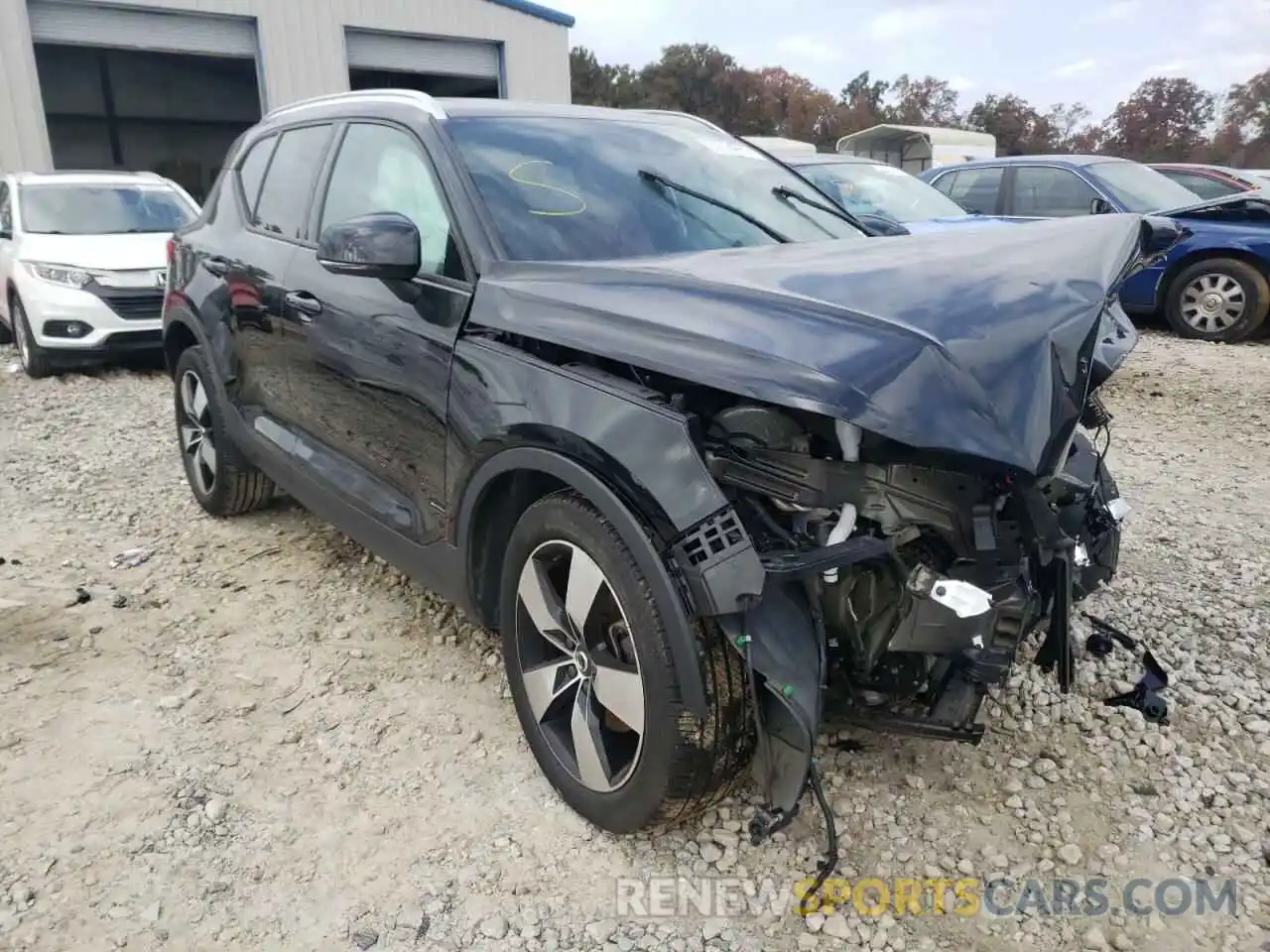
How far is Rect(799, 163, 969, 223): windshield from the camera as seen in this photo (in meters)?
8.06

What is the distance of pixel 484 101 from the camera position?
3191mm

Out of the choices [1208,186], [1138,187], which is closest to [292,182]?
[1138,187]

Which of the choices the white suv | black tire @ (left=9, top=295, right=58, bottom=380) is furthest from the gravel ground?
black tire @ (left=9, top=295, right=58, bottom=380)

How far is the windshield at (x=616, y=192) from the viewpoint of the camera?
271 centimetres

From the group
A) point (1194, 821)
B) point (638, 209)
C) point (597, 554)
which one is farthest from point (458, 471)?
point (1194, 821)

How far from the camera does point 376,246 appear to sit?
2.52 meters

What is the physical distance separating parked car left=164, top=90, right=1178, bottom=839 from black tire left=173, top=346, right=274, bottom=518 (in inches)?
49.4

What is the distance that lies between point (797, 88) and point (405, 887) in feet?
198

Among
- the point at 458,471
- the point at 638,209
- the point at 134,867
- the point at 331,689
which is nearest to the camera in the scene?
the point at 134,867

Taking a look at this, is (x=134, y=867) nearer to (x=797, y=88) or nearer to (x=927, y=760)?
(x=927, y=760)

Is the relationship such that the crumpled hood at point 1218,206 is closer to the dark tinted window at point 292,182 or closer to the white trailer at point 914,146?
the dark tinted window at point 292,182

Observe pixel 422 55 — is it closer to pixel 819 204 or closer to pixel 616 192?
pixel 819 204

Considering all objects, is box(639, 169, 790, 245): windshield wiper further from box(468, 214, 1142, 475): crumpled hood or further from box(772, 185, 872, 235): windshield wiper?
box(468, 214, 1142, 475): crumpled hood

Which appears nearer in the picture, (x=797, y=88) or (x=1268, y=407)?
(x=1268, y=407)
